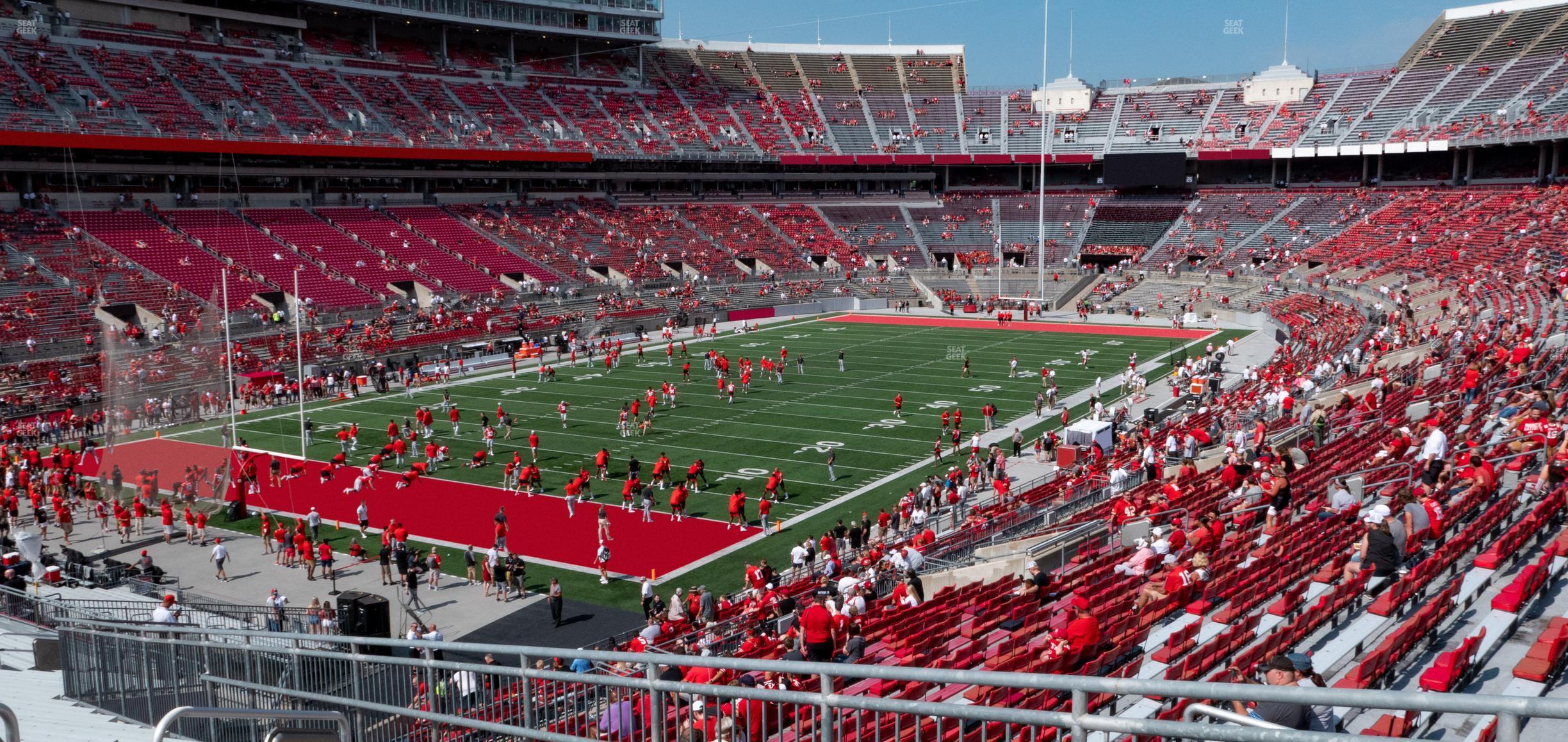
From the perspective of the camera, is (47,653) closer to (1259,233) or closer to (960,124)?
(1259,233)

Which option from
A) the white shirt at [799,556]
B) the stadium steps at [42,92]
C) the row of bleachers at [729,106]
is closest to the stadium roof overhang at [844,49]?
the row of bleachers at [729,106]

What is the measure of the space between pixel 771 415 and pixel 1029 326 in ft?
77.4

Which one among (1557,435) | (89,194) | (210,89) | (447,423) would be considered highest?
(210,89)

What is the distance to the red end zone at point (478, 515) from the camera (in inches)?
798

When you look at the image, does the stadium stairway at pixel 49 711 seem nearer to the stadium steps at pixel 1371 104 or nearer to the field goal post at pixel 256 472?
the field goal post at pixel 256 472

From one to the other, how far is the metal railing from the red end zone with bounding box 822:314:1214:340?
4124cm

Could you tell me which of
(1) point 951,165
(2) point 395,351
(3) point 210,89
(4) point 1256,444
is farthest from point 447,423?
(1) point 951,165

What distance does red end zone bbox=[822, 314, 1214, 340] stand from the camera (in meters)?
48.2

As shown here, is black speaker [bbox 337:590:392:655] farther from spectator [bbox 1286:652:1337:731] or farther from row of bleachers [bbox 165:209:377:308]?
row of bleachers [bbox 165:209:377:308]

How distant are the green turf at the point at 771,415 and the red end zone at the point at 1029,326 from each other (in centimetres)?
147

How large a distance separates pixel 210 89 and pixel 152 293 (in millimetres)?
16434

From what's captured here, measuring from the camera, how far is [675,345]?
47.0 metres

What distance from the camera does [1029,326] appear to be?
172ft

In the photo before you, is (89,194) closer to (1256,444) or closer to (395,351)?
(395,351)
